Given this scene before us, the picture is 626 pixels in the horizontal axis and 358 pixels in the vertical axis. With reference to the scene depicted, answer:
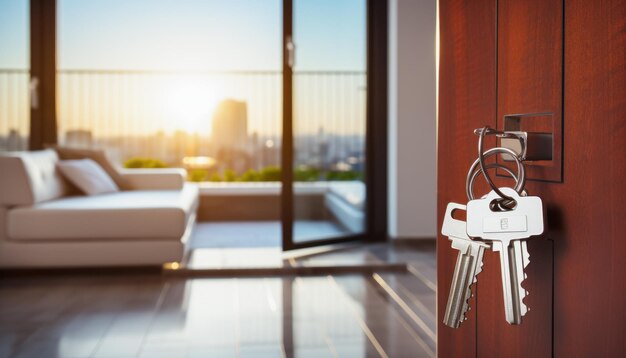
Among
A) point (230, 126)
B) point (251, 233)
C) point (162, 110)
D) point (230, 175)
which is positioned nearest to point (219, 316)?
point (251, 233)

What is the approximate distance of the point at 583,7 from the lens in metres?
0.65

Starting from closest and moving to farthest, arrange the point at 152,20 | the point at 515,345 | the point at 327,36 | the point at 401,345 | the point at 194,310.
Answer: the point at 515,345
the point at 401,345
the point at 194,310
the point at 327,36
the point at 152,20

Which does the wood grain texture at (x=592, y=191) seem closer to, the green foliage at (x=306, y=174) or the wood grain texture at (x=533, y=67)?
the wood grain texture at (x=533, y=67)

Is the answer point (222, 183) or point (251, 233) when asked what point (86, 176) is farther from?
point (222, 183)

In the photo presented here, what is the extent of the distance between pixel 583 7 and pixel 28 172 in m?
3.63

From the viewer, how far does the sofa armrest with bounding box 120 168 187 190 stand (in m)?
5.05

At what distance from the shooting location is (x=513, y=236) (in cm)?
63

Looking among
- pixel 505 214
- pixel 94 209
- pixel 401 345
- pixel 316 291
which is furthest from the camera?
pixel 94 209

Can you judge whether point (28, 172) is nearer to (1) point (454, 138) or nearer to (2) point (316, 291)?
(2) point (316, 291)

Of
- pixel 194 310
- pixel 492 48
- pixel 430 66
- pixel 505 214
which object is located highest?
pixel 430 66

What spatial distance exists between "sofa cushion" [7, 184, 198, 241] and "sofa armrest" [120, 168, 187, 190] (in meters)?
1.23

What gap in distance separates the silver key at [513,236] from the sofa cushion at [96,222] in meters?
3.24

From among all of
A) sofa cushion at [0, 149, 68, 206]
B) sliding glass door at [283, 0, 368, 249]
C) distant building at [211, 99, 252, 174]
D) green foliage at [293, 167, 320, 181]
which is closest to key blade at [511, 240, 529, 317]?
sofa cushion at [0, 149, 68, 206]

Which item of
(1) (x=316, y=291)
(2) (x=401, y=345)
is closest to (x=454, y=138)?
(2) (x=401, y=345)
